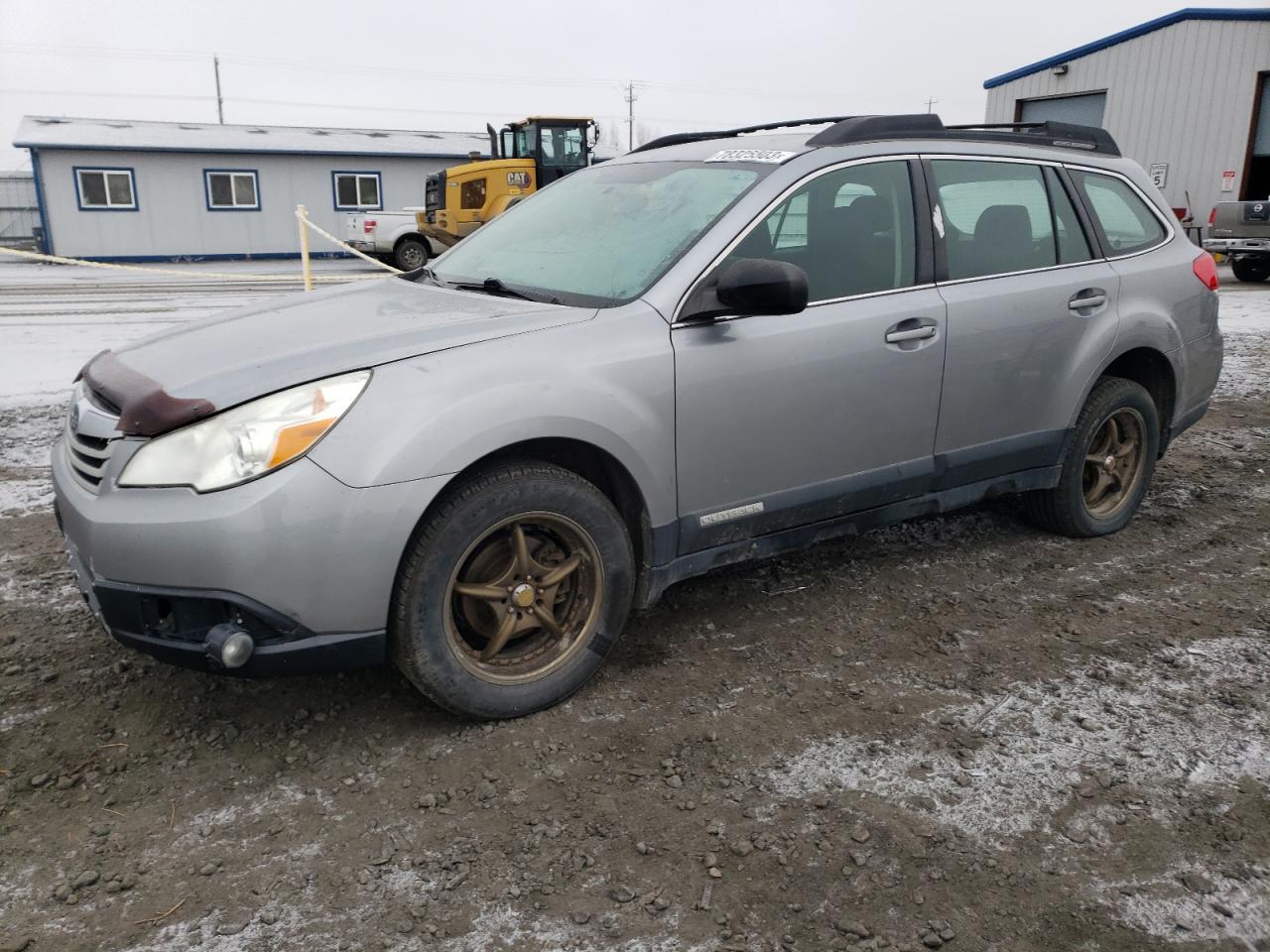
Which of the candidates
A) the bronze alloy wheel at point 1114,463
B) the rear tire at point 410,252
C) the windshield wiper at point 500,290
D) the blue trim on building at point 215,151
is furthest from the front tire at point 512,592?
the blue trim on building at point 215,151

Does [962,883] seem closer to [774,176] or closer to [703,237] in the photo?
[703,237]

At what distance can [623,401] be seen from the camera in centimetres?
319

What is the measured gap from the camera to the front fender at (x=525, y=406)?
109 inches

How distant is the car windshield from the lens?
11.5 feet

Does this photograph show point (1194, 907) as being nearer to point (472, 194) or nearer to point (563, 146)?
point (563, 146)

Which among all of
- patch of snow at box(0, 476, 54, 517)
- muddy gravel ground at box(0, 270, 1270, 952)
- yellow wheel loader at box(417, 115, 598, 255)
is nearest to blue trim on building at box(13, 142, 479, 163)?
yellow wheel loader at box(417, 115, 598, 255)

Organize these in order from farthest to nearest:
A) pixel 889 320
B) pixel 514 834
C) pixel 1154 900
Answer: pixel 889 320, pixel 514 834, pixel 1154 900

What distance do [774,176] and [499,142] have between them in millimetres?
18499

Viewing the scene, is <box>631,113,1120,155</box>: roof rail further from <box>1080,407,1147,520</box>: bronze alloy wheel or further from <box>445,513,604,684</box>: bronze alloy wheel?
<box>445,513,604,684</box>: bronze alloy wheel

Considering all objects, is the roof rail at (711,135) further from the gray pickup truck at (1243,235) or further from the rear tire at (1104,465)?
the gray pickup truck at (1243,235)

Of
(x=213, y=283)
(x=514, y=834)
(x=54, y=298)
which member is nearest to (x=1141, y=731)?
(x=514, y=834)

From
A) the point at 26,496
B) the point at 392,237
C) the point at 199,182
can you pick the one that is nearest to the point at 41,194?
the point at 199,182

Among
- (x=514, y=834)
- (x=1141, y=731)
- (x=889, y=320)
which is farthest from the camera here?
(x=889, y=320)

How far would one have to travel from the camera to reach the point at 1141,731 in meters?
3.18
